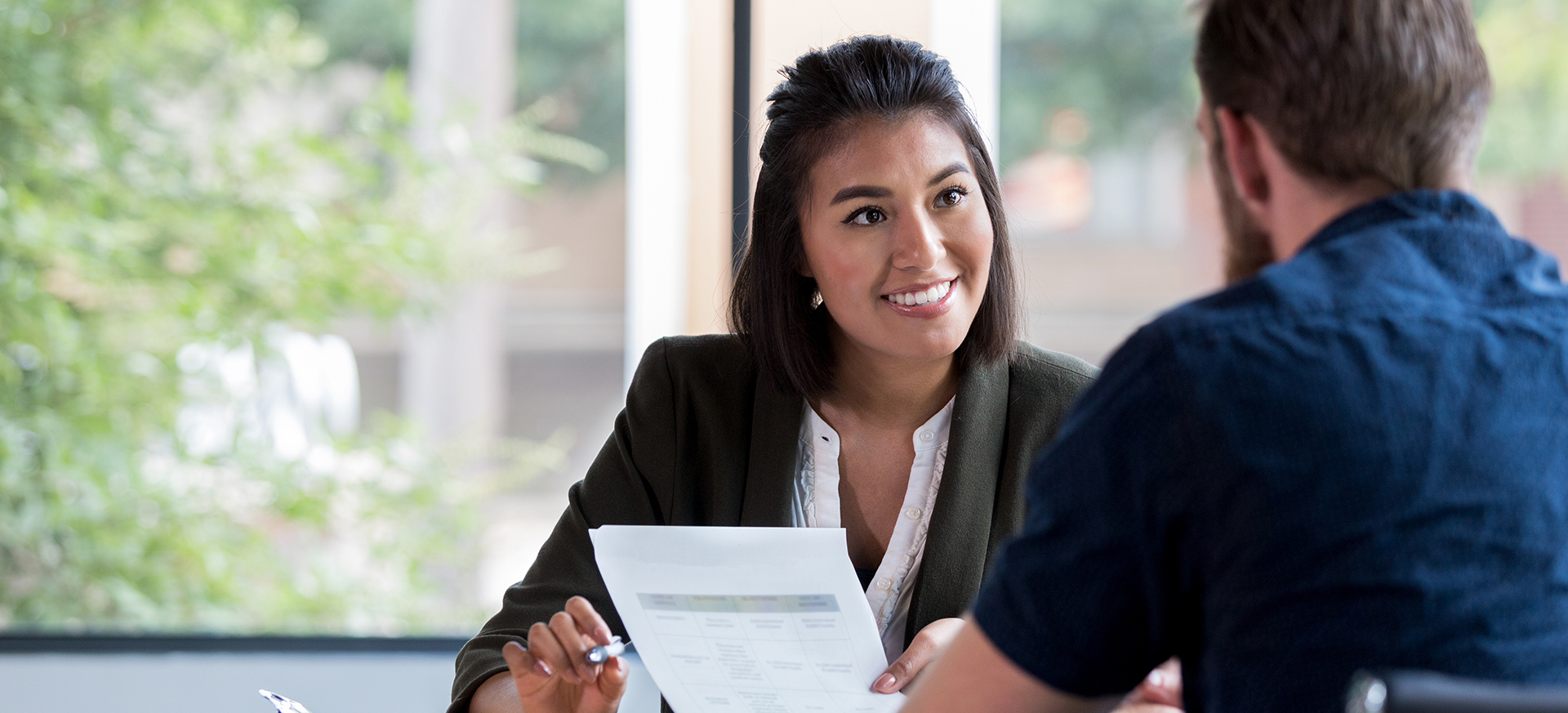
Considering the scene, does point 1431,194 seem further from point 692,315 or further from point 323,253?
point 323,253

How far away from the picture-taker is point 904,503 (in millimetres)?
1477

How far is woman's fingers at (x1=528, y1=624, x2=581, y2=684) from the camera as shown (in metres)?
1.14

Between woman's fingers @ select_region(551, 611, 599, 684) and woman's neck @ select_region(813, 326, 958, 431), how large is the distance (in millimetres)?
523

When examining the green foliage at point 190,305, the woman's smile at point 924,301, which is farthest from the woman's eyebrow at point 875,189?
the green foliage at point 190,305

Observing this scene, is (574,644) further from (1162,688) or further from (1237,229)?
(1237,229)

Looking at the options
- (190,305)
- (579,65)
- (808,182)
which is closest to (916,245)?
(808,182)

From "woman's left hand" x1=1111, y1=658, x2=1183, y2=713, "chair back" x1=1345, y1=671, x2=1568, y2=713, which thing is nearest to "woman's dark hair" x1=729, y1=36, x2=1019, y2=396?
"woman's left hand" x1=1111, y1=658, x2=1183, y2=713

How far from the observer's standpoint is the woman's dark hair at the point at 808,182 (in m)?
1.49

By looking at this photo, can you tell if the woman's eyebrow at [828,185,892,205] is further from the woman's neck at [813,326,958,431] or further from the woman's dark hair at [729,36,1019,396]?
the woman's neck at [813,326,958,431]

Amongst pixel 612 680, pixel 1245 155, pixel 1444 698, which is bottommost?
pixel 612 680

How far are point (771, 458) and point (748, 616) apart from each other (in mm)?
418

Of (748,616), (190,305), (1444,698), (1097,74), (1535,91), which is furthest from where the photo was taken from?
(1097,74)

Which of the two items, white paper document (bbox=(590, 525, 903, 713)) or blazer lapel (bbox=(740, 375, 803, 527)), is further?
blazer lapel (bbox=(740, 375, 803, 527))

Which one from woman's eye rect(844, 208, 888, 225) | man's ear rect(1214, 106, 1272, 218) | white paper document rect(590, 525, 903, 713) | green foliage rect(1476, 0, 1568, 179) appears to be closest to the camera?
man's ear rect(1214, 106, 1272, 218)
